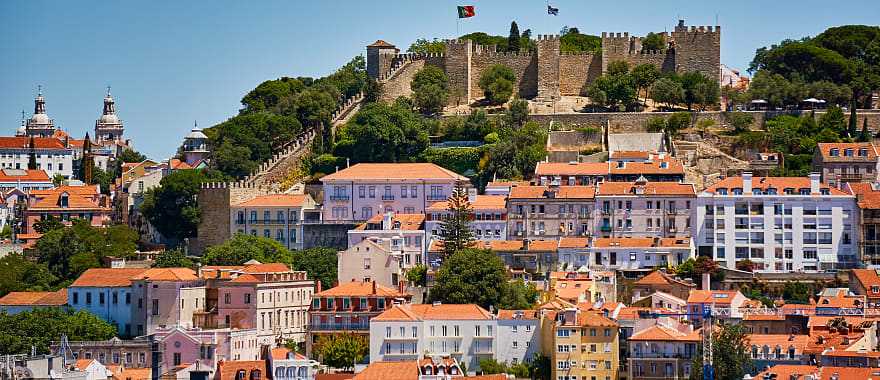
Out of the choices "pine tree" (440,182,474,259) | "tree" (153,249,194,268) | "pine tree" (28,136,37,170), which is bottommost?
"tree" (153,249,194,268)

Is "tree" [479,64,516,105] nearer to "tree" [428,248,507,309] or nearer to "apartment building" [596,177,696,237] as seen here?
"apartment building" [596,177,696,237]

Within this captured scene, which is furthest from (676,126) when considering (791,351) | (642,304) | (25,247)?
(25,247)

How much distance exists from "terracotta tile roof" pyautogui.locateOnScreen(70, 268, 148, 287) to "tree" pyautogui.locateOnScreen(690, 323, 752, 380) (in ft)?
72.4

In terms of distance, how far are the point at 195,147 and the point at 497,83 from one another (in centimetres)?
1518

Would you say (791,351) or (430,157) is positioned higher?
(430,157)

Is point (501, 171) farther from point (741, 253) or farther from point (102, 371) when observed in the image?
point (102, 371)

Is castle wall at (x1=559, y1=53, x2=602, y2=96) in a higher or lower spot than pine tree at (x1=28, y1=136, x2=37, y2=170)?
higher

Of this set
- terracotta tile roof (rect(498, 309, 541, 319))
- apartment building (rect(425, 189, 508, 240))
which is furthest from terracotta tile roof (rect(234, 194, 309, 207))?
terracotta tile roof (rect(498, 309, 541, 319))

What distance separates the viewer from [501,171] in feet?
254

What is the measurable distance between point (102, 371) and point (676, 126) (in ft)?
104

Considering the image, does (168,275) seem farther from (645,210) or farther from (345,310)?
(645,210)

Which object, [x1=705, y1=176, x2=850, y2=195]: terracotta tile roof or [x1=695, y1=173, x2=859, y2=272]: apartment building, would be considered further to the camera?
[x1=705, y1=176, x2=850, y2=195]: terracotta tile roof

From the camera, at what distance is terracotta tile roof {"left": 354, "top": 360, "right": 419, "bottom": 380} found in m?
55.4

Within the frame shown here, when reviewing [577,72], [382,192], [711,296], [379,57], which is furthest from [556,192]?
[379,57]
